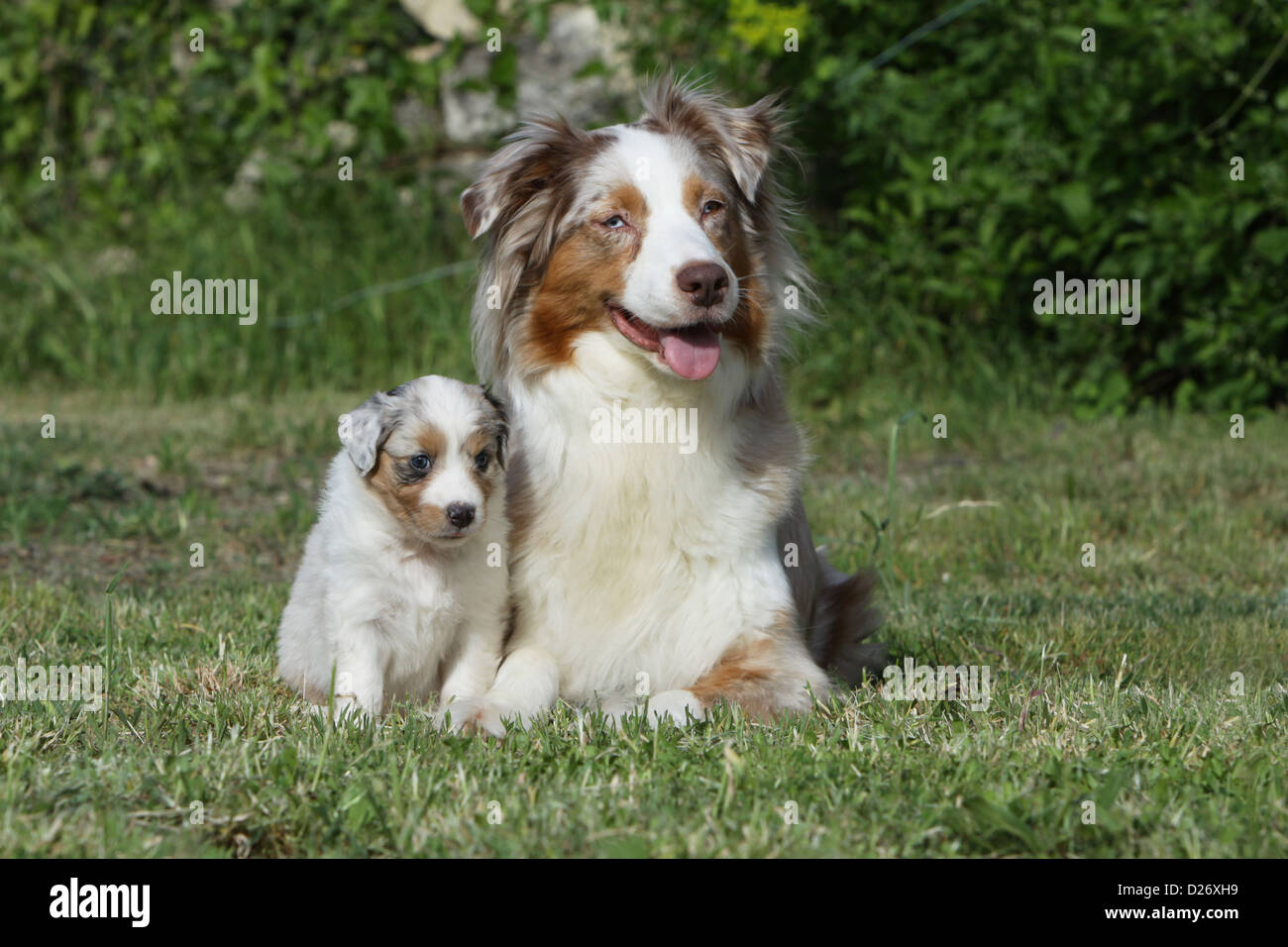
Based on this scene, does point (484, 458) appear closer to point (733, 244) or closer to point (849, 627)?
point (733, 244)

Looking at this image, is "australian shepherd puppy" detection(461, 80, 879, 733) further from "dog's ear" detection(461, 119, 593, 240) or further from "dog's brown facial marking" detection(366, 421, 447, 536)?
"dog's brown facial marking" detection(366, 421, 447, 536)

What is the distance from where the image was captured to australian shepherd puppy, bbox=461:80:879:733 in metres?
3.75

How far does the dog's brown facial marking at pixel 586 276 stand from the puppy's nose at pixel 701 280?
22 centimetres

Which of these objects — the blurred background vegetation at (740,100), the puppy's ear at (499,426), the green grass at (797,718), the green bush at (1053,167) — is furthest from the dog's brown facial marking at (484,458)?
the green bush at (1053,167)

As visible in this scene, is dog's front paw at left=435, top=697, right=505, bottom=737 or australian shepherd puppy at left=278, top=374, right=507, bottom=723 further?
australian shepherd puppy at left=278, top=374, right=507, bottom=723

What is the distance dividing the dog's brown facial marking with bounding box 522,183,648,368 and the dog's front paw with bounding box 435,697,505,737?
899 mm

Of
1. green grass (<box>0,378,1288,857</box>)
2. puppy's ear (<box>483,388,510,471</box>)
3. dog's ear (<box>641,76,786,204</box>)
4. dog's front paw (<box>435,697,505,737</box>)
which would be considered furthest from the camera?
dog's ear (<box>641,76,786,204</box>)

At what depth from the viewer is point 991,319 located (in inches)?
357

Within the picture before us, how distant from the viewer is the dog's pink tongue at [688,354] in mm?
3689

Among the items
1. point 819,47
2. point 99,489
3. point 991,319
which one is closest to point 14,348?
point 99,489

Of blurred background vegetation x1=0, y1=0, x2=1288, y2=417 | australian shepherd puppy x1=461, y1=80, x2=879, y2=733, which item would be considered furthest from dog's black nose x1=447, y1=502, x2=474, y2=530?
blurred background vegetation x1=0, y1=0, x2=1288, y2=417

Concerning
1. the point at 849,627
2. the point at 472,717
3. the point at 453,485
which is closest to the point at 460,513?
the point at 453,485

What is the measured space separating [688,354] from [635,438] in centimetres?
30

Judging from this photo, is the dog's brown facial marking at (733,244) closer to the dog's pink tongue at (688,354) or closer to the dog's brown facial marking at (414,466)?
the dog's pink tongue at (688,354)
